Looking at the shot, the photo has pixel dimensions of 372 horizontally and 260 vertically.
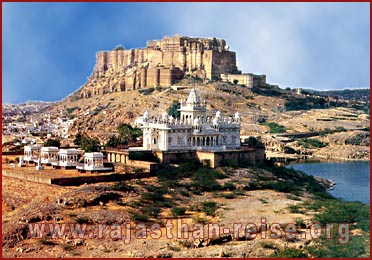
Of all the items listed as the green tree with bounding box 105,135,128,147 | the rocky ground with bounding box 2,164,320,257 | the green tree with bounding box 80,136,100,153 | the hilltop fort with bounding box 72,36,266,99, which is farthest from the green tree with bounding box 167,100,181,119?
the rocky ground with bounding box 2,164,320,257

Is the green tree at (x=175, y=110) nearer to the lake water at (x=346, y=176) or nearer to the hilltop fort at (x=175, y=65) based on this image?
the lake water at (x=346, y=176)

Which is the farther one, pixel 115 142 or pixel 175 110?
pixel 175 110

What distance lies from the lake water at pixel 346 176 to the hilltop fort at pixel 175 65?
24.8m

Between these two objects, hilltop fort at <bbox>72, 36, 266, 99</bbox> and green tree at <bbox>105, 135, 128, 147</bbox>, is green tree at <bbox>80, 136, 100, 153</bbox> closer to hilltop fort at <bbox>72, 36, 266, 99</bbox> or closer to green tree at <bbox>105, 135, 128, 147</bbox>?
green tree at <bbox>105, 135, 128, 147</bbox>

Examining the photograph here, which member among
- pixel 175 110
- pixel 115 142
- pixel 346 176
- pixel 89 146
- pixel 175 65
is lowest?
pixel 346 176

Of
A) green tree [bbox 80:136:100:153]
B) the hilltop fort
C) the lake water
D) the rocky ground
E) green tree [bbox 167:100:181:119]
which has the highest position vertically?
the hilltop fort

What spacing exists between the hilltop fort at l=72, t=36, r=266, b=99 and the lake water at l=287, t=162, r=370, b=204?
24.8 metres

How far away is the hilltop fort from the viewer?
79438mm

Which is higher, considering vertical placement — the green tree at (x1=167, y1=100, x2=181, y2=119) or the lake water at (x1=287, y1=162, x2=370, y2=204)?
the green tree at (x1=167, y1=100, x2=181, y2=119)

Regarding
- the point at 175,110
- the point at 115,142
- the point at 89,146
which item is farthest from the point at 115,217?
the point at 175,110

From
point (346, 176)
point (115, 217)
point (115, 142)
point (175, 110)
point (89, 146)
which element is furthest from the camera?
point (175, 110)

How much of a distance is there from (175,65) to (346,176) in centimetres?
3528

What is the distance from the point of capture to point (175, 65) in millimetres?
81312

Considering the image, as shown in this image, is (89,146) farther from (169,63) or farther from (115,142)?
(169,63)
